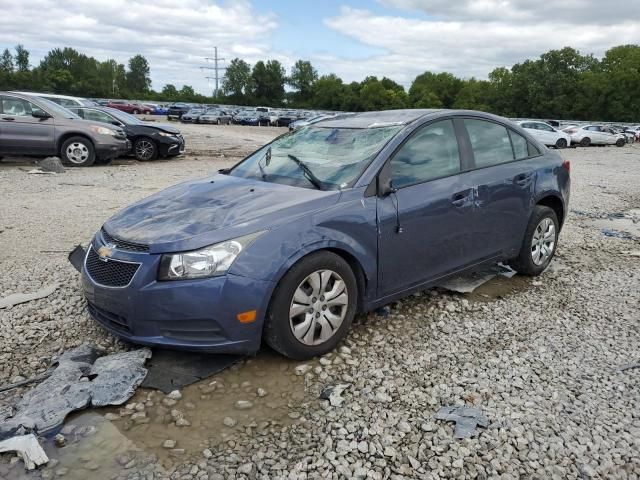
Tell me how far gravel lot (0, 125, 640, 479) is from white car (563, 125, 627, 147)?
3016 cm

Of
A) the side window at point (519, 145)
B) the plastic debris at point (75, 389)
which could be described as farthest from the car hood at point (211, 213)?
the side window at point (519, 145)

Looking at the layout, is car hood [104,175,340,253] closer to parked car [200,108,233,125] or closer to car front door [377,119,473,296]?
car front door [377,119,473,296]

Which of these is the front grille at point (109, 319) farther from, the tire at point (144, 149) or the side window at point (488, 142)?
the tire at point (144, 149)

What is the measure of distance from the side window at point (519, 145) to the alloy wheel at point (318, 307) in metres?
2.50

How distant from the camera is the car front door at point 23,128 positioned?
12.0 meters

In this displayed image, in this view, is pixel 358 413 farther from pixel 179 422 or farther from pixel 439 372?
pixel 179 422

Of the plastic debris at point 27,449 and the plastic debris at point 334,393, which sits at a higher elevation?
the plastic debris at point 334,393

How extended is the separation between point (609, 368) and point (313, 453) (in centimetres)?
215

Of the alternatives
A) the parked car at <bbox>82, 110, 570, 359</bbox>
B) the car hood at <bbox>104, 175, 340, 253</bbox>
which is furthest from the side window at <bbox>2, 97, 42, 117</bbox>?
the car hood at <bbox>104, 175, 340, 253</bbox>

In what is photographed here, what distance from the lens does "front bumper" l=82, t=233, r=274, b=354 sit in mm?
3125

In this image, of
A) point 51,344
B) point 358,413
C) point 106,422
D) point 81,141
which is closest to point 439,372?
point 358,413

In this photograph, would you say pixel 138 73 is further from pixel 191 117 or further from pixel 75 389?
pixel 75 389

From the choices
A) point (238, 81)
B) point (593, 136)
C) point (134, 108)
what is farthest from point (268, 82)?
point (593, 136)

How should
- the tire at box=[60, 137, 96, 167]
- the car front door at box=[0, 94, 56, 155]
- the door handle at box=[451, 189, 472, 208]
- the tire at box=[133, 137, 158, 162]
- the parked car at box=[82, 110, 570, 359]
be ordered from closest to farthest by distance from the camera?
the parked car at box=[82, 110, 570, 359]
the door handle at box=[451, 189, 472, 208]
the car front door at box=[0, 94, 56, 155]
the tire at box=[60, 137, 96, 167]
the tire at box=[133, 137, 158, 162]
